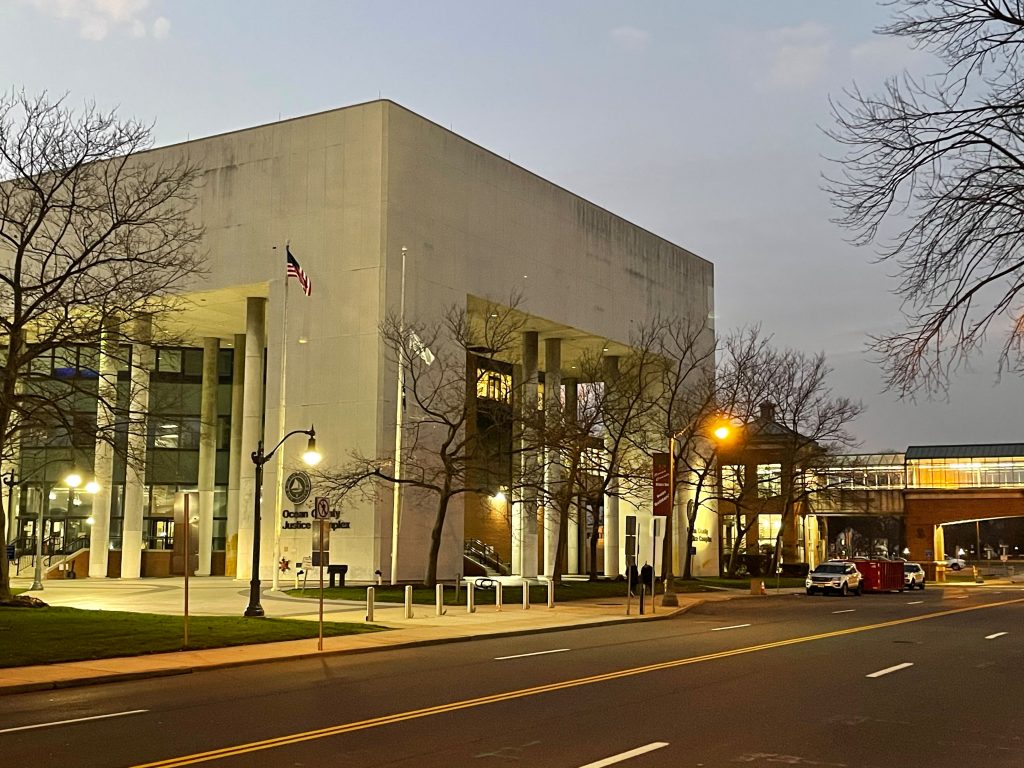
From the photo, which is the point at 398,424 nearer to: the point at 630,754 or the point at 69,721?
the point at 69,721

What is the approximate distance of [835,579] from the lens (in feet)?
177

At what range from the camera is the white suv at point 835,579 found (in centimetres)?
5384

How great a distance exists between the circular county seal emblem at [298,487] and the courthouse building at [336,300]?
5.9 inches

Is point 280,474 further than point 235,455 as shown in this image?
No

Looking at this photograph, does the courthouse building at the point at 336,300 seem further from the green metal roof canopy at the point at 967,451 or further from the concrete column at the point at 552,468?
the green metal roof canopy at the point at 967,451

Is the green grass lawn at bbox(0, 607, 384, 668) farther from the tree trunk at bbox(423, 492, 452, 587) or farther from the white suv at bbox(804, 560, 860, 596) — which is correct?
the white suv at bbox(804, 560, 860, 596)

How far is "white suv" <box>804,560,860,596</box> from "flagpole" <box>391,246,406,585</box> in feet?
69.3

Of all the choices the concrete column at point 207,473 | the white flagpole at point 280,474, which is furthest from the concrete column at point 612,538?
the white flagpole at point 280,474

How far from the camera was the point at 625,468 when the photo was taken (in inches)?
2297

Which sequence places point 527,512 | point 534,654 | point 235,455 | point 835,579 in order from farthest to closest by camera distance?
1. point 235,455
2. point 527,512
3. point 835,579
4. point 534,654

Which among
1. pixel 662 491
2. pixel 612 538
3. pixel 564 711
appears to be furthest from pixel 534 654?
pixel 612 538

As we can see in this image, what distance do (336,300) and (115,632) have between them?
88.8 feet

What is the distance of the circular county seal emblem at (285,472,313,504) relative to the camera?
158ft

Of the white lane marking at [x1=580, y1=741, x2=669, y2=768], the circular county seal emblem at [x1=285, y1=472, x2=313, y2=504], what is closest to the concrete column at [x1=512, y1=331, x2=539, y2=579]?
the circular county seal emblem at [x1=285, y1=472, x2=313, y2=504]
